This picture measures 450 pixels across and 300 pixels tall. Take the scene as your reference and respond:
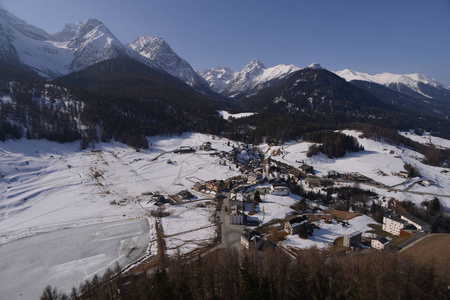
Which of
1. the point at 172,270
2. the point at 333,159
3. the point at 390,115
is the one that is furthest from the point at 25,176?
the point at 390,115

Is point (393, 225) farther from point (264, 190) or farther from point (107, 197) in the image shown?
point (107, 197)

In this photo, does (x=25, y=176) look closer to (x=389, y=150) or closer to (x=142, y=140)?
(x=142, y=140)

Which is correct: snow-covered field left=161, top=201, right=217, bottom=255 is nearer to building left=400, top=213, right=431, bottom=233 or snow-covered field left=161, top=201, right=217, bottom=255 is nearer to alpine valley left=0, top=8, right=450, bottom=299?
alpine valley left=0, top=8, right=450, bottom=299

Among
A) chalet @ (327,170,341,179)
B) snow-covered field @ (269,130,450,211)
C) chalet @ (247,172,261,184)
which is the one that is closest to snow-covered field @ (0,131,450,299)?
snow-covered field @ (269,130,450,211)

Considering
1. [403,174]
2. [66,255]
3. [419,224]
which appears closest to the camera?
[66,255]

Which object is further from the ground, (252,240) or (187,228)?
(252,240)

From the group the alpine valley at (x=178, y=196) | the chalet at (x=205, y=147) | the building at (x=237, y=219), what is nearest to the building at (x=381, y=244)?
the alpine valley at (x=178, y=196)

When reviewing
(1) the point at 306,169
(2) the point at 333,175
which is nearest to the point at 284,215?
(2) the point at 333,175
